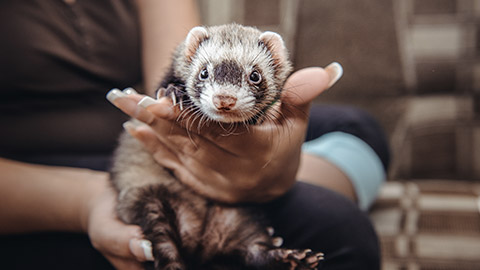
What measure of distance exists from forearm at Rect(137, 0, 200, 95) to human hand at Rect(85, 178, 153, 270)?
25 cm

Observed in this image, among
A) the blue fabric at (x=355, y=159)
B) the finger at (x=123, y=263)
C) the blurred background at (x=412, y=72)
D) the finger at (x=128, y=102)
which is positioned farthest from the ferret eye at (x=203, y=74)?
the blurred background at (x=412, y=72)

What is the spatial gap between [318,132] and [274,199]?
56cm

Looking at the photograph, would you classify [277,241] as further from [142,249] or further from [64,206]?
[64,206]

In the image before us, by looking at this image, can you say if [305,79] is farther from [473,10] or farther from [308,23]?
[473,10]

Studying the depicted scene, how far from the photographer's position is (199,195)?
0.72 meters

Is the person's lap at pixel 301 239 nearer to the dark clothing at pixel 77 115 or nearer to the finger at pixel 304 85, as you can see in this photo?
the dark clothing at pixel 77 115

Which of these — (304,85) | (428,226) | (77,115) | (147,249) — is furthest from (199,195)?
(428,226)

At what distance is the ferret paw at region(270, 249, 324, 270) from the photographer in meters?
0.58

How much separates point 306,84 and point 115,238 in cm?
40

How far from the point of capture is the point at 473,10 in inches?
59.7

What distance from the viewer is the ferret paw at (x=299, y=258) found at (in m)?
0.58

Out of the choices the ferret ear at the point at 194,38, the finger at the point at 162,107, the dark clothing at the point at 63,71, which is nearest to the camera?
the ferret ear at the point at 194,38

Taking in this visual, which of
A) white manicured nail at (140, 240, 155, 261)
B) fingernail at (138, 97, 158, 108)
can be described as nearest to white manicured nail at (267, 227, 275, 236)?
white manicured nail at (140, 240, 155, 261)

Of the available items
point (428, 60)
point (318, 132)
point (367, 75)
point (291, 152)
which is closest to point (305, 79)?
point (291, 152)
